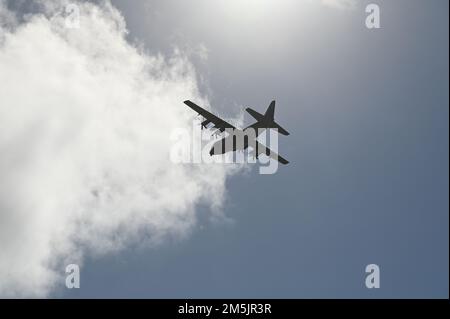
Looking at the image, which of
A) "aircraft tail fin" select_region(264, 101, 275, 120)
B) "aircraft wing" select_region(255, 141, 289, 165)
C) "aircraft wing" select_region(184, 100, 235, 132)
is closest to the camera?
"aircraft tail fin" select_region(264, 101, 275, 120)

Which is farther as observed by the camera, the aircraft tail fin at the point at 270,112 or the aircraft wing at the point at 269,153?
the aircraft wing at the point at 269,153

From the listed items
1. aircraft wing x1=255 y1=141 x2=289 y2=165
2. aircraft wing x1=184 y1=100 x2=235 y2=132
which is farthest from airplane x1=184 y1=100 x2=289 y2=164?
aircraft wing x1=255 y1=141 x2=289 y2=165

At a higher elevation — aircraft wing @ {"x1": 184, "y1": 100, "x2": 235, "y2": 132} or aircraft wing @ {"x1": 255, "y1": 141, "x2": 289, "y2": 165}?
aircraft wing @ {"x1": 184, "y1": 100, "x2": 235, "y2": 132}

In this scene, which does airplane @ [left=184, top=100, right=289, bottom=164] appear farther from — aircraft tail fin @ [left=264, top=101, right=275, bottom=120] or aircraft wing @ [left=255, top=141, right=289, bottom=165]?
aircraft wing @ [left=255, top=141, right=289, bottom=165]

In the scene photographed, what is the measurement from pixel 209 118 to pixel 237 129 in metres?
3.08

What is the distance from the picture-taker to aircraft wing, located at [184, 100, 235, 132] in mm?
43500

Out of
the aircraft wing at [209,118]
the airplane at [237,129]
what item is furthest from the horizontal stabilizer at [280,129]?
the aircraft wing at [209,118]

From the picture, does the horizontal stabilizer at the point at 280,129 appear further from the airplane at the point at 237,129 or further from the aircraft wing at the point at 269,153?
the aircraft wing at the point at 269,153

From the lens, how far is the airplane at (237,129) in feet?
133

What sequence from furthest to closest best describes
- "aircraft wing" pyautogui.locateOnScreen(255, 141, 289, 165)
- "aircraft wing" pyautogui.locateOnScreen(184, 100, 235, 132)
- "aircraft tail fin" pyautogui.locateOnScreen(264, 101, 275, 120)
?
"aircraft wing" pyautogui.locateOnScreen(255, 141, 289, 165), "aircraft wing" pyautogui.locateOnScreen(184, 100, 235, 132), "aircraft tail fin" pyautogui.locateOnScreen(264, 101, 275, 120)
